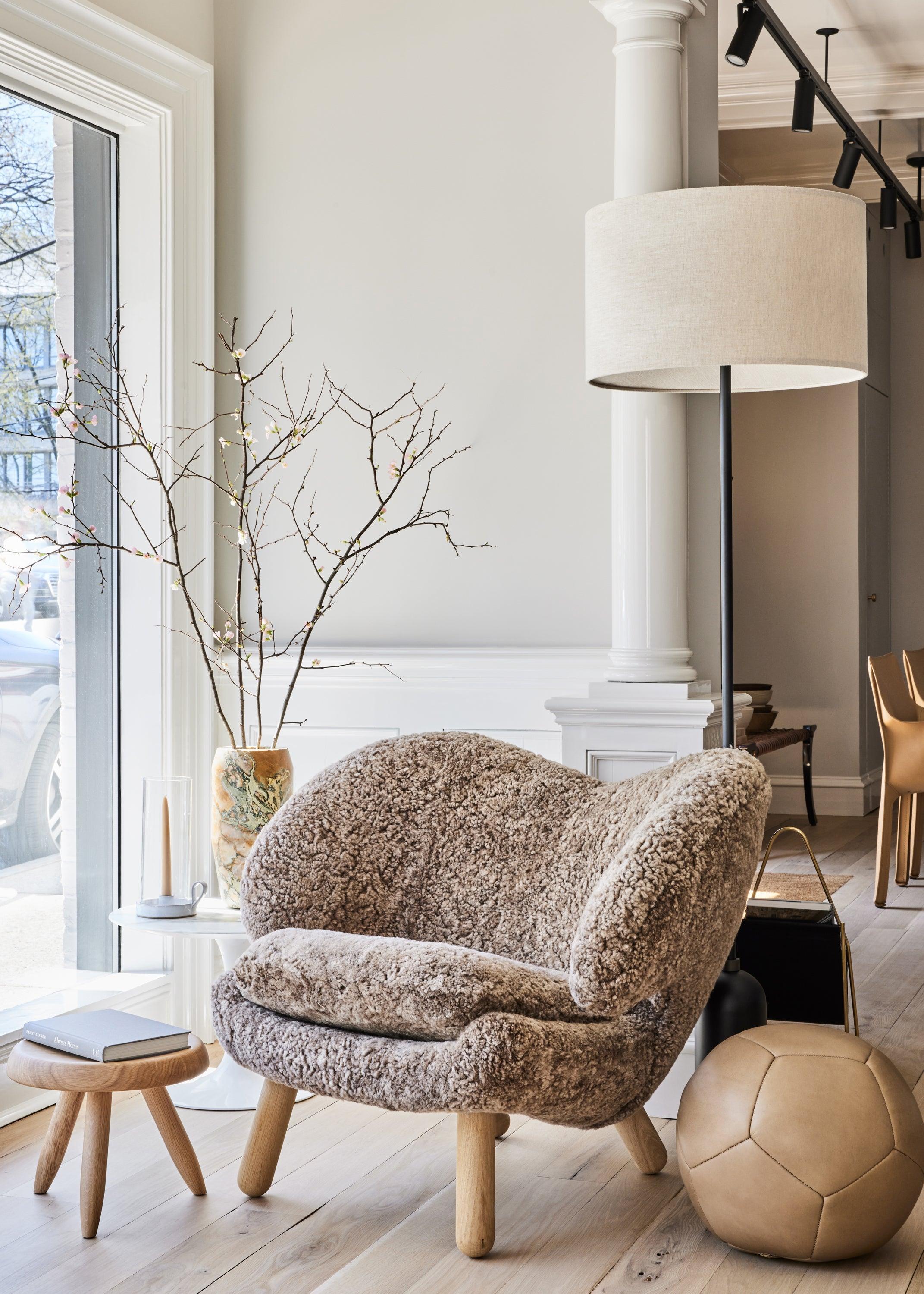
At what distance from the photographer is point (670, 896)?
7.26 feet

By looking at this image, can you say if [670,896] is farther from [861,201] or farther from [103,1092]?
[861,201]

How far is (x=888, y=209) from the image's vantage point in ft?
21.5

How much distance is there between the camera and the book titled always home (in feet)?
7.68

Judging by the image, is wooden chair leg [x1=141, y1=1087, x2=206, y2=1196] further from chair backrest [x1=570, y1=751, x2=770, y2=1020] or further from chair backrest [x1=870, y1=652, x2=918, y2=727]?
chair backrest [x1=870, y1=652, x2=918, y2=727]

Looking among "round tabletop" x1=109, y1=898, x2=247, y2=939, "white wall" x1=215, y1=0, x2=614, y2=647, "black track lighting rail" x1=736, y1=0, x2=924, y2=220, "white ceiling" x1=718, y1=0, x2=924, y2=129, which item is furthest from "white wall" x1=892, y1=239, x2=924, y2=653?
"round tabletop" x1=109, y1=898, x2=247, y2=939

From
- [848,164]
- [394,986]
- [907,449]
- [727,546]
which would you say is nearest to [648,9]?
[727,546]

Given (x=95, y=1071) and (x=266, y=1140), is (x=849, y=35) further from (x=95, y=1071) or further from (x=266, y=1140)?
(x=95, y=1071)

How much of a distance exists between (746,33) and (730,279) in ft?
7.05

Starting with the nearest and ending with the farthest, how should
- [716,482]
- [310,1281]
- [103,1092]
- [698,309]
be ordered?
1. [310,1281]
2. [103,1092]
3. [698,309]
4. [716,482]

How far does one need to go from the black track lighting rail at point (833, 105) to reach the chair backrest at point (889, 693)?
82.4 inches

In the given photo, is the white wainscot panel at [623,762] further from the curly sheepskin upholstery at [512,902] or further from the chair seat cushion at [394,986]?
the chair seat cushion at [394,986]

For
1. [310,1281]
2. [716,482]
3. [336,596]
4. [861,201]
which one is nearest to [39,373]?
[336,596]

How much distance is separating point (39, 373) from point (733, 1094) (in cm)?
221

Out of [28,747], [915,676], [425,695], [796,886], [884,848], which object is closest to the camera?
[28,747]
